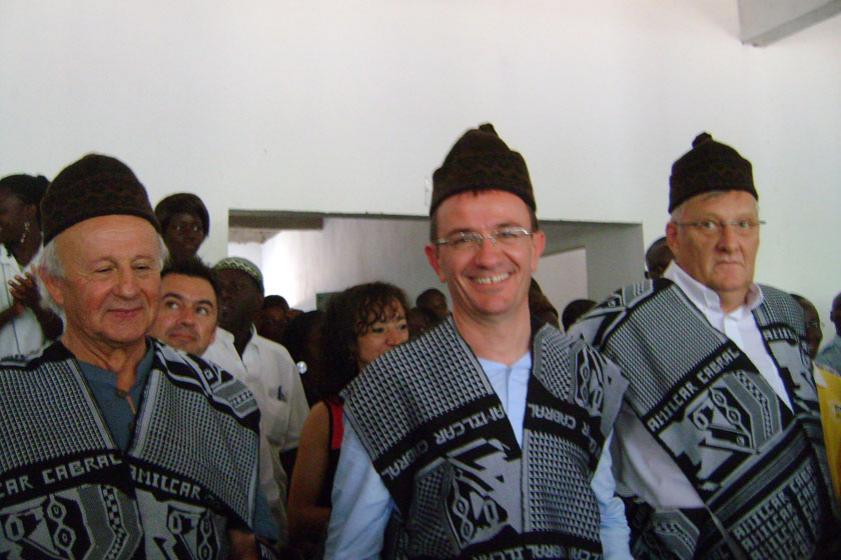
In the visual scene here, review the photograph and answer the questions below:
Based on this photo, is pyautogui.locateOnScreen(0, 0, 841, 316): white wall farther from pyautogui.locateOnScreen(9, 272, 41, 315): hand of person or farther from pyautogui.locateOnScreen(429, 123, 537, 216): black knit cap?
pyautogui.locateOnScreen(429, 123, 537, 216): black knit cap

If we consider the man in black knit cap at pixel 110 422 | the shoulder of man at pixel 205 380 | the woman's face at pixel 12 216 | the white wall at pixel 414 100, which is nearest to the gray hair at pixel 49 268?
the man in black knit cap at pixel 110 422

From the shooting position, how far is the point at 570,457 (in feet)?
5.27

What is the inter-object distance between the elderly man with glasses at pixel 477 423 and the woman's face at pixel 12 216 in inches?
68.3

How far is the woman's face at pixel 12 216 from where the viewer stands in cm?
273

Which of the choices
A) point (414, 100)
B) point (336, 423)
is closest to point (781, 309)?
point (336, 423)

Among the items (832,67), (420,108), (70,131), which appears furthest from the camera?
(832,67)

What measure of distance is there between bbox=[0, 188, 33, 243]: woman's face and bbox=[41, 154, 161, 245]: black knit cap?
1.06 meters

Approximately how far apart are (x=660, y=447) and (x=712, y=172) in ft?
2.54

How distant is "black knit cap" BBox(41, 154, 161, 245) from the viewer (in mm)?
1741

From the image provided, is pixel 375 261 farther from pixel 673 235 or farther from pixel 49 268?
pixel 49 268

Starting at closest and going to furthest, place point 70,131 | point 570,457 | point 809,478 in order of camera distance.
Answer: point 570,457 → point 809,478 → point 70,131

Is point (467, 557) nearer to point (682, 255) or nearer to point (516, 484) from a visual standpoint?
point (516, 484)

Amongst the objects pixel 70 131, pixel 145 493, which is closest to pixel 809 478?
pixel 145 493

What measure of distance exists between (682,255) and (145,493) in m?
1.54
